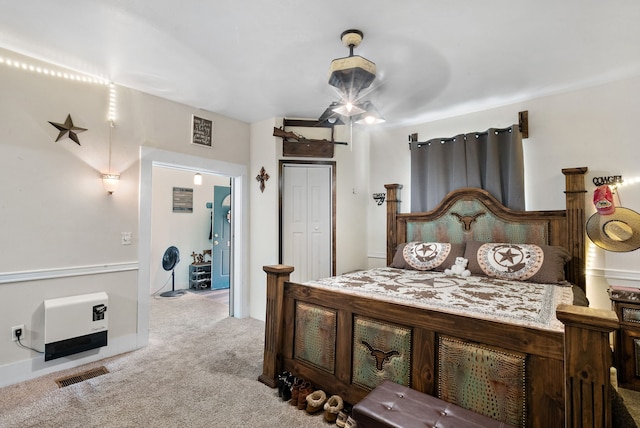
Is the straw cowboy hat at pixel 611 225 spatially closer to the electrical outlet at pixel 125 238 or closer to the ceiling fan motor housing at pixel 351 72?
the ceiling fan motor housing at pixel 351 72

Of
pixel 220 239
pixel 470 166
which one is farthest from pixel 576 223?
pixel 220 239

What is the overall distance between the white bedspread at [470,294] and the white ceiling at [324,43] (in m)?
1.80

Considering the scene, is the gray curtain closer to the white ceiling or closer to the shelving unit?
the white ceiling

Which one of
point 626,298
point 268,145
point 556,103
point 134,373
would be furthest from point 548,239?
point 134,373

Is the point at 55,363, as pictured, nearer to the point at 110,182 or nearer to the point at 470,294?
the point at 110,182

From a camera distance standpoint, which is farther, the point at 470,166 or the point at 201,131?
the point at 201,131

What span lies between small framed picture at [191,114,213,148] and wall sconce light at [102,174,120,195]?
37.7 inches

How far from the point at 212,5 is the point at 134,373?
110 inches

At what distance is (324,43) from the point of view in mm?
2285

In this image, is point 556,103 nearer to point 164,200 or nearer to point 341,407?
point 341,407

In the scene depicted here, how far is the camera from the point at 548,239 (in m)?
3.00

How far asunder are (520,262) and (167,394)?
10.0ft

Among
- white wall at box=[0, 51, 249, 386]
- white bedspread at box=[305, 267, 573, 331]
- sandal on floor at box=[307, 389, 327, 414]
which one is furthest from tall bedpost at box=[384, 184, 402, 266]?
white wall at box=[0, 51, 249, 386]

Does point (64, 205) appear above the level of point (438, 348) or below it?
above
